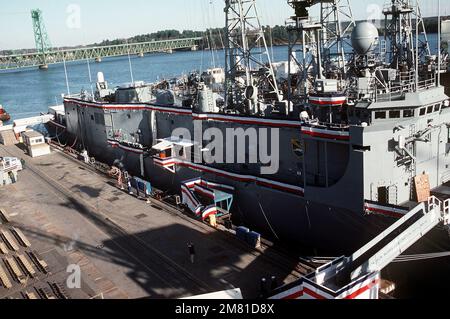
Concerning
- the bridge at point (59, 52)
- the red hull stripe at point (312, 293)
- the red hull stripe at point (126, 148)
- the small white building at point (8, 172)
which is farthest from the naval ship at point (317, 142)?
the bridge at point (59, 52)

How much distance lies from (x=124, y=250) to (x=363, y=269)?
11336 millimetres

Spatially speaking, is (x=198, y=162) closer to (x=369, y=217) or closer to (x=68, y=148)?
(x=369, y=217)

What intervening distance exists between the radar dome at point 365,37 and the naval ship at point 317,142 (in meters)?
0.04

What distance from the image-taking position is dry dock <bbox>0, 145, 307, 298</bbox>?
1603cm

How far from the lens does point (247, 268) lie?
16.7 m

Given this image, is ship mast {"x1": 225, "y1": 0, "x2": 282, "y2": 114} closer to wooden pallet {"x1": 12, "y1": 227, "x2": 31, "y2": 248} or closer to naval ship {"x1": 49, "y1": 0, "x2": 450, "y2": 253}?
naval ship {"x1": 49, "y1": 0, "x2": 450, "y2": 253}

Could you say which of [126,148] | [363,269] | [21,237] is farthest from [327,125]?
[126,148]

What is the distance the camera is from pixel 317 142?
61.4 ft

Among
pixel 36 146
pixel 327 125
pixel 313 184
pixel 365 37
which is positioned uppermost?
pixel 365 37

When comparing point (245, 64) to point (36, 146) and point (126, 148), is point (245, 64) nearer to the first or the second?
point (126, 148)

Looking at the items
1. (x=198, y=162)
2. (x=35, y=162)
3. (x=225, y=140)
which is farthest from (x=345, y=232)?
(x=35, y=162)

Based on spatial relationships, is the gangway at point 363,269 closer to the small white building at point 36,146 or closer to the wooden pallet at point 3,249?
the wooden pallet at point 3,249
